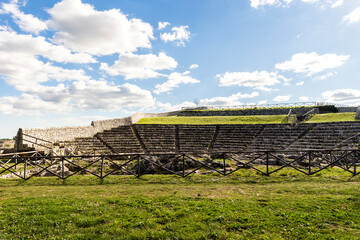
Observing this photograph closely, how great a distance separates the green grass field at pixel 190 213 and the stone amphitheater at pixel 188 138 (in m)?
14.3

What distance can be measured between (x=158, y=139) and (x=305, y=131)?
20.3 m

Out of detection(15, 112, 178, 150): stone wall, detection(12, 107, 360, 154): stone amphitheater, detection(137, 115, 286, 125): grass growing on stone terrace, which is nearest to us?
detection(12, 107, 360, 154): stone amphitheater

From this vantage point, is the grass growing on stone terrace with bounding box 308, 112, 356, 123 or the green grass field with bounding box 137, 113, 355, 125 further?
the green grass field with bounding box 137, 113, 355, 125

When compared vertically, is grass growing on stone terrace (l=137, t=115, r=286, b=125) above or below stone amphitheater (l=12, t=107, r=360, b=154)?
above

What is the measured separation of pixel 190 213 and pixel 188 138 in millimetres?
24687

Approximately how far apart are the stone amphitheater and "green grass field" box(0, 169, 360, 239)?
47.0ft

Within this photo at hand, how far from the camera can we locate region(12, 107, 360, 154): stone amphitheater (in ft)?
78.6

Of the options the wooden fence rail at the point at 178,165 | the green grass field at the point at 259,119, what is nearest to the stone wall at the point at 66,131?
the green grass field at the point at 259,119

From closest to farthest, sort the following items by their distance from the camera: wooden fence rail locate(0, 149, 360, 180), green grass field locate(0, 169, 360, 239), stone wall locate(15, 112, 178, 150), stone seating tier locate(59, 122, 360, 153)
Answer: green grass field locate(0, 169, 360, 239) → wooden fence rail locate(0, 149, 360, 180) → stone seating tier locate(59, 122, 360, 153) → stone wall locate(15, 112, 178, 150)

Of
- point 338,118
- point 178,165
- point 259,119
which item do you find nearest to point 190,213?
point 178,165

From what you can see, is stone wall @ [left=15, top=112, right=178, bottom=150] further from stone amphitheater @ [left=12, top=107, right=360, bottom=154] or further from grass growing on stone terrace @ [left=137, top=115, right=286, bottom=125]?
grass growing on stone terrace @ [left=137, top=115, right=286, bottom=125]

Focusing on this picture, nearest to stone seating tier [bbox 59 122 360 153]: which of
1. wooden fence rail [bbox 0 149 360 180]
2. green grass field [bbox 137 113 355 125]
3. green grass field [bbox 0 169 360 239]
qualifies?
wooden fence rail [bbox 0 149 360 180]

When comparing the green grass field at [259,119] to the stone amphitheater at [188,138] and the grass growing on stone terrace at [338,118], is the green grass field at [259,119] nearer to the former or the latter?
the grass growing on stone terrace at [338,118]

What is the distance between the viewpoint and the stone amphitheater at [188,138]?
2397 centimetres
